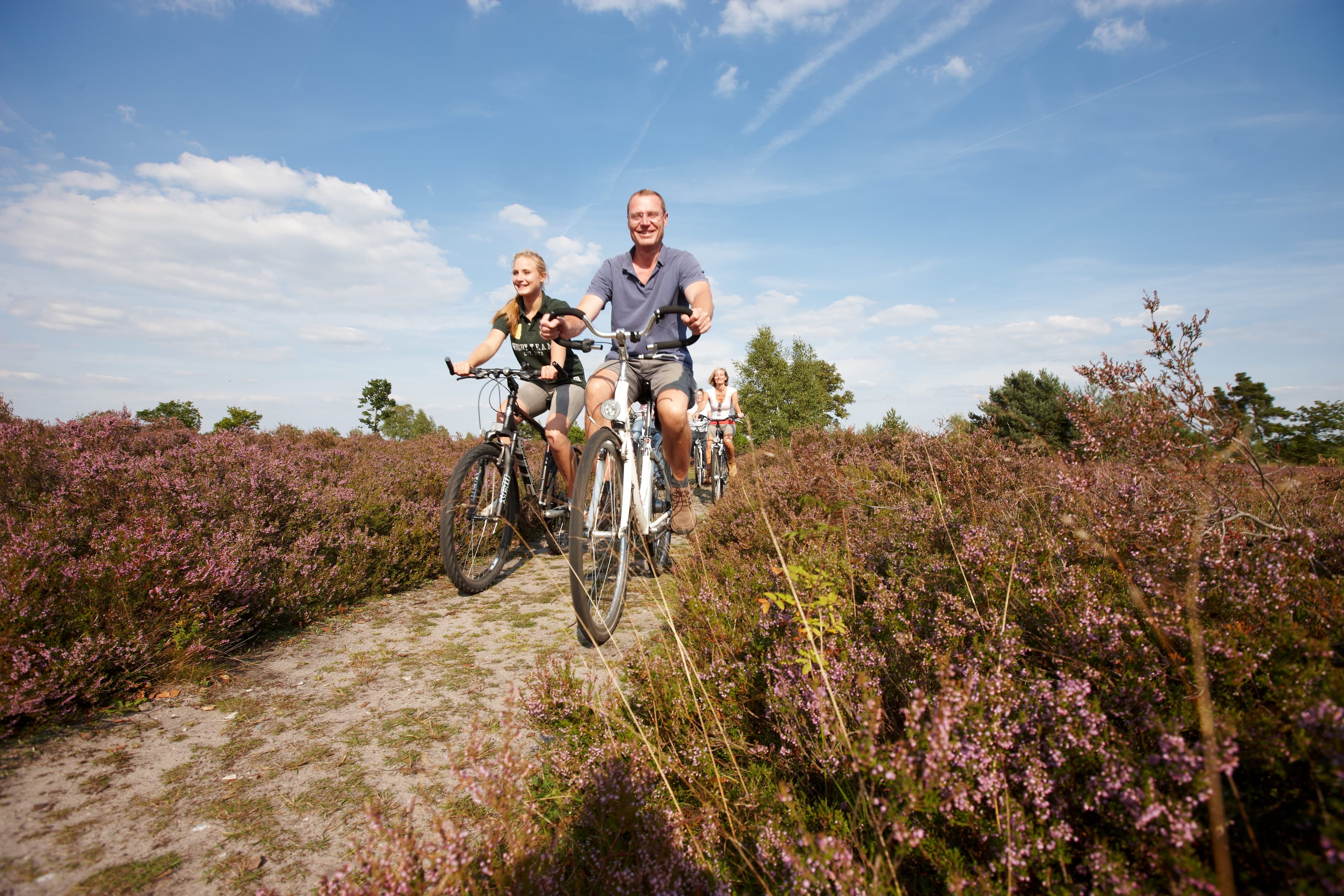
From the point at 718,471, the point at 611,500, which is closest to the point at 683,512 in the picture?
the point at 611,500

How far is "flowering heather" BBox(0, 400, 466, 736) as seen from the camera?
7.77 ft

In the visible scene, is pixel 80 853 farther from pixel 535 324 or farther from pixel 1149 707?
pixel 535 324

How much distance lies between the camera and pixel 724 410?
1141cm

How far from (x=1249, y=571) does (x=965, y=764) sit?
50.9 inches

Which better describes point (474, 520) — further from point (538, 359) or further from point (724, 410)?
point (724, 410)

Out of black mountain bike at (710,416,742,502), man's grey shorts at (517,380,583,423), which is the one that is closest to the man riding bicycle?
man's grey shorts at (517,380,583,423)

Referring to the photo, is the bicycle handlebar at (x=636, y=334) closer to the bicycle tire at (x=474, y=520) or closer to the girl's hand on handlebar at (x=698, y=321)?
the girl's hand on handlebar at (x=698, y=321)

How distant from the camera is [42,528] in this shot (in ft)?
9.25

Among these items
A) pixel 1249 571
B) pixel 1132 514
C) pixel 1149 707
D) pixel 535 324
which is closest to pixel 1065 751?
pixel 1149 707

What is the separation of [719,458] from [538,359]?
5.80 m

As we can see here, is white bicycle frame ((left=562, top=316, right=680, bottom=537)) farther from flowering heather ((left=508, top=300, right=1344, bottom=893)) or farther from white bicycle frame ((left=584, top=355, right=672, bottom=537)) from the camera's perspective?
flowering heather ((left=508, top=300, right=1344, bottom=893))

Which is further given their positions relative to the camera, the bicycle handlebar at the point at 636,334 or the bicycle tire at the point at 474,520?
the bicycle tire at the point at 474,520

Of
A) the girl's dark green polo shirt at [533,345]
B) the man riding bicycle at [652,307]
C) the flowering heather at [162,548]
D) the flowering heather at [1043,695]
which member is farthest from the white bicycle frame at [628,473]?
the flowering heather at [162,548]

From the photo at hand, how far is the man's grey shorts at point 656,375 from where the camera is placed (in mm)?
3984
